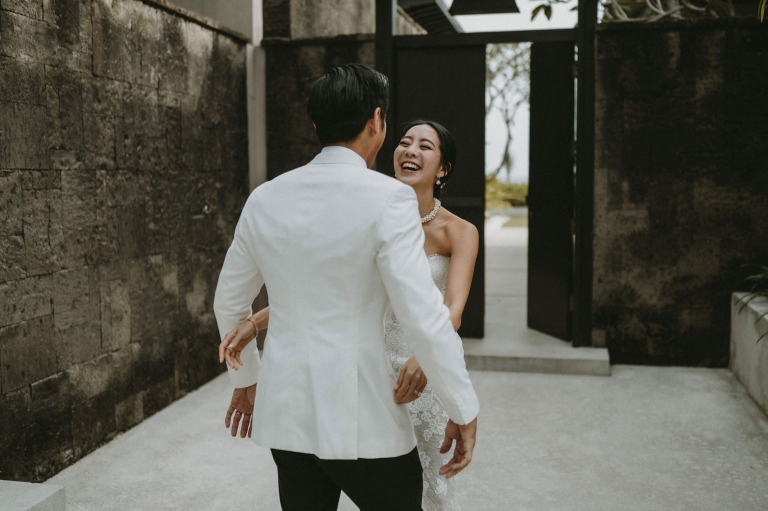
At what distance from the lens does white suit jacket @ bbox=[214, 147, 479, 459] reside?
170cm

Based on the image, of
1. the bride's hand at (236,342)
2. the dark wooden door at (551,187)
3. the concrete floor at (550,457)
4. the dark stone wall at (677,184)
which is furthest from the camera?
the dark wooden door at (551,187)

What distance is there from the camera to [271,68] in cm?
655

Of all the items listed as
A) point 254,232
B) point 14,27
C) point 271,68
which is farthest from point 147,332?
point 254,232

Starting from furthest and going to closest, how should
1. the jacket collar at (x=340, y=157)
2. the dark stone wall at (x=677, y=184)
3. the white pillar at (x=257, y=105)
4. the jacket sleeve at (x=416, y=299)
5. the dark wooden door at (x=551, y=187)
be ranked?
the white pillar at (x=257, y=105) < the dark wooden door at (x=551, y=187) < the dark stone wall at (x=677, y=184) < the jacket collar at (x=340, y=157) < the jacket sleeve at (x=416, y=299)

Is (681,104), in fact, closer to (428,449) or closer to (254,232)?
(428,449)

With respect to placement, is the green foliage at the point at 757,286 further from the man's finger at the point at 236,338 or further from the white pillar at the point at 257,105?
the man's finger at the point at 236,338

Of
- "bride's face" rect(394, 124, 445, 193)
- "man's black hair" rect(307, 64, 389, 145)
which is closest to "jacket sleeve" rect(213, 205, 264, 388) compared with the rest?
"man's black hair" rect(307, 64, 389, 145)

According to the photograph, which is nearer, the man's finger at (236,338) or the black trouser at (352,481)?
the black trouser at (352,481)

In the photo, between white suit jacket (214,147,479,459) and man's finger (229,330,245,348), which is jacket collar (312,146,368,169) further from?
man's finger (229,330,245,348)

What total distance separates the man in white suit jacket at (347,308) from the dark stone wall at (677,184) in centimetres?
447

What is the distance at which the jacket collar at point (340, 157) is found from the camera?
1.81 meters

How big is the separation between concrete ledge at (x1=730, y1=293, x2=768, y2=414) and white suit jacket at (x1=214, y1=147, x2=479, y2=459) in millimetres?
3792

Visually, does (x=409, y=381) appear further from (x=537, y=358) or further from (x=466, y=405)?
(x=537, y=358)

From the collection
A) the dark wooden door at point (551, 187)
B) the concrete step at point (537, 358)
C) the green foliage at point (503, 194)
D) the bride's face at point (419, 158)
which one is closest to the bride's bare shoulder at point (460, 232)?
the bride's face at point (419, 158)
